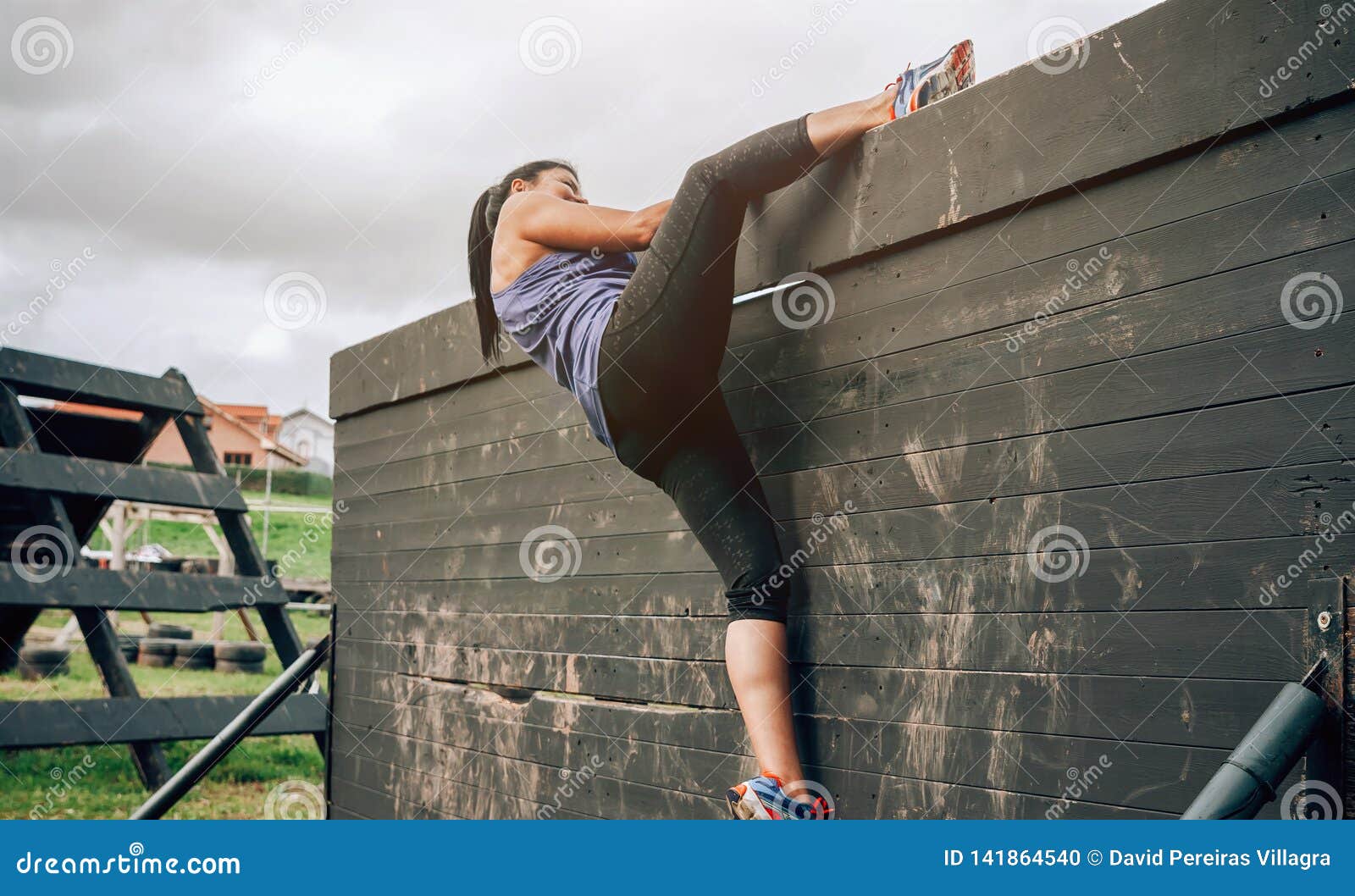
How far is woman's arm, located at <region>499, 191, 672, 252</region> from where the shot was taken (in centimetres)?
294

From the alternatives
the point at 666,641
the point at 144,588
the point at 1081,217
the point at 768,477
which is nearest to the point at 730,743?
the point at 666,641

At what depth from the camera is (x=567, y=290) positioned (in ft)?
9.84

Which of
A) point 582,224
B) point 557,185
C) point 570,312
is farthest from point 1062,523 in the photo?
point 557,185

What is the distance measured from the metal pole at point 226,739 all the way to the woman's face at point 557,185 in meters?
2.54

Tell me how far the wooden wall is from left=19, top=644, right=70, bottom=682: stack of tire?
8682 mm

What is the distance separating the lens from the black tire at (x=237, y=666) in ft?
41.5

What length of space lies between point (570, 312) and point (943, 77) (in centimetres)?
110

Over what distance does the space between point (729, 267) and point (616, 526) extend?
1110 mm

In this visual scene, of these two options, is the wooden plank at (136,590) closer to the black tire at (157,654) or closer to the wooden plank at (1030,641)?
the wooden plank at (1030,641)

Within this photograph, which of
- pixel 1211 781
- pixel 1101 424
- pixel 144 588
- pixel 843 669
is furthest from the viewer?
pixel 144 588

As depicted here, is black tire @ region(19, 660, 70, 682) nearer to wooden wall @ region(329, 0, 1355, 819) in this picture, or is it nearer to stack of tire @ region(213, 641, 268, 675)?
stack of tire @ region(213, 641, 268, 675)

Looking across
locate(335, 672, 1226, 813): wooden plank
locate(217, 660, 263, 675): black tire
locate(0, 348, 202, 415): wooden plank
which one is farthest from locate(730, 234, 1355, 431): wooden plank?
locate(217, 660, 263, 675): black tire

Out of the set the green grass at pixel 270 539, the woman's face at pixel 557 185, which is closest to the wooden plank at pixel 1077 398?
the woman's face at pixel 557 185

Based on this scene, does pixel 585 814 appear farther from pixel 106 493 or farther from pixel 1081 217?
pixel 106 493
